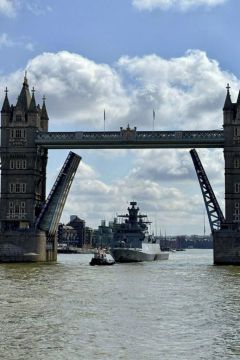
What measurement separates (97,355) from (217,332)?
6.60 m

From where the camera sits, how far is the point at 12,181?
94.6 meters

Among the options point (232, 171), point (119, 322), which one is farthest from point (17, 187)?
point (119, 322)

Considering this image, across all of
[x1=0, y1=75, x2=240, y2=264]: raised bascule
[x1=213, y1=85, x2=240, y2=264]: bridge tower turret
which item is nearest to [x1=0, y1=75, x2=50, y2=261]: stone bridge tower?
[x1=0, y1=75, x2=240, y2=264]: raised bascule

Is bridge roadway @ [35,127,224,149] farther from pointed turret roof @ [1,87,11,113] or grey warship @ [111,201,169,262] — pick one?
grey warship @ [111,201,169,262]

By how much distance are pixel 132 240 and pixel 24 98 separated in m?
25.6

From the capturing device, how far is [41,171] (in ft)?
322

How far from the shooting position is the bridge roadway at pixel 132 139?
90.4 m

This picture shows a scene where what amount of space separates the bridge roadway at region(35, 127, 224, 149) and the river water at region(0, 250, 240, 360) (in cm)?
4233

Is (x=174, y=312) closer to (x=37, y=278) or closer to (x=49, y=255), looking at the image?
(x=37, y=278)

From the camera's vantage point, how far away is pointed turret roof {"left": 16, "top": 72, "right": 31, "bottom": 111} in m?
96.2

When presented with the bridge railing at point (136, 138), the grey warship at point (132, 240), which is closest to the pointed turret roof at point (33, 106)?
the bridge railing at point (136, 138)

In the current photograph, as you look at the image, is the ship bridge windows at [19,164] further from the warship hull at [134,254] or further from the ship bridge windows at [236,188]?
the ship bridge windows at [236,188]

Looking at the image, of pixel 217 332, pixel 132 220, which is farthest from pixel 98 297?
pixel 132 220

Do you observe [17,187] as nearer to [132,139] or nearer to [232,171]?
[132,139]
